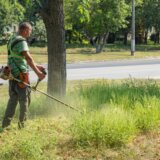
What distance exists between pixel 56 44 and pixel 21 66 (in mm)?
2291

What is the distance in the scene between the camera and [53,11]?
9102 millimetres

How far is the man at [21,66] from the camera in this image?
6914 mm

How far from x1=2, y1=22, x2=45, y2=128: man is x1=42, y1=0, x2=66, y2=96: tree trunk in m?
2.06

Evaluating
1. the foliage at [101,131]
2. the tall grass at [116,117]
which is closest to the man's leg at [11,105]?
the tall grass at [116,117]

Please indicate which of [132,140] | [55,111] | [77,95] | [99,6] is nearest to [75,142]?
[132,140]

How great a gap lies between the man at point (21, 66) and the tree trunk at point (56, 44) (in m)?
2.06

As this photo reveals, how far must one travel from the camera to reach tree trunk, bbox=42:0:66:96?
359 inches

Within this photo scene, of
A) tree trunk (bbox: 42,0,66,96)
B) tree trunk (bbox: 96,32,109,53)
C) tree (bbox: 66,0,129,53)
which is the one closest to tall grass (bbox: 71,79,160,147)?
tree trunk (bbox: 42,0,66,96)

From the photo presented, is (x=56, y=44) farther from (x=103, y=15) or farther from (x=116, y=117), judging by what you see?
(x=103, y=15)

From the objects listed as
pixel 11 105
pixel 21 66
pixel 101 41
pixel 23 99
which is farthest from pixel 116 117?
pixel 101 41

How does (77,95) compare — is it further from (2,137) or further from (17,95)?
(2,137)

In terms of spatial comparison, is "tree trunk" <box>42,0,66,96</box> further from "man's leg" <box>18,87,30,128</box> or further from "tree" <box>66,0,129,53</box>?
"tree" <box>66,0,129,53</box>

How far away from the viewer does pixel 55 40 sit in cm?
920

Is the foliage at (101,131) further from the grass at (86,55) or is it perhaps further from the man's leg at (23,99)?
the grass at (86,55)
